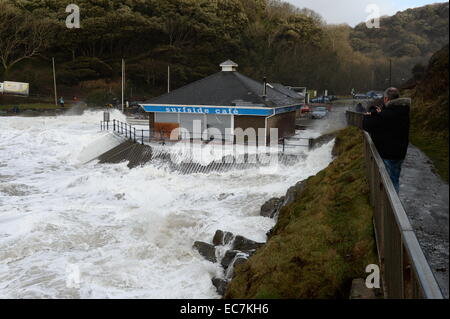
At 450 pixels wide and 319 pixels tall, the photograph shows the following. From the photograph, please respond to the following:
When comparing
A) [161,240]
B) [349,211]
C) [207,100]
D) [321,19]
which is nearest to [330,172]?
[349,211]

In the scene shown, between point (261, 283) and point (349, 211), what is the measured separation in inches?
94.2

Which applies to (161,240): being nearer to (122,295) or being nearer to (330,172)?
(122,295)

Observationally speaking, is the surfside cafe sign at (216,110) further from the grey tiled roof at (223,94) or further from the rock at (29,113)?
the rock at (29,113)

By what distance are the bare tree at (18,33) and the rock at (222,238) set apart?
53009 mm

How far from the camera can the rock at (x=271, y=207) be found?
46.8 feet

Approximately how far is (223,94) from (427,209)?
848 inches

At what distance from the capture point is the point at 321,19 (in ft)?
217

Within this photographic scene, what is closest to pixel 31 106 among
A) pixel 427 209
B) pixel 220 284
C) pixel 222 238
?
pixel 222 238

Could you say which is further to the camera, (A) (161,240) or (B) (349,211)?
(A) (161,240)

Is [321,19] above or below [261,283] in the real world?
above

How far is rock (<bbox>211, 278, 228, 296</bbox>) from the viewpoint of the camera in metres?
9.37


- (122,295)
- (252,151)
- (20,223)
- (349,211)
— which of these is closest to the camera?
(349,211)

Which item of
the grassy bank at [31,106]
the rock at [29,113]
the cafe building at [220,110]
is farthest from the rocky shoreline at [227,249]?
the grassy bank at [31,106]

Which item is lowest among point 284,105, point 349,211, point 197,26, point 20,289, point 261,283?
point 20,289
